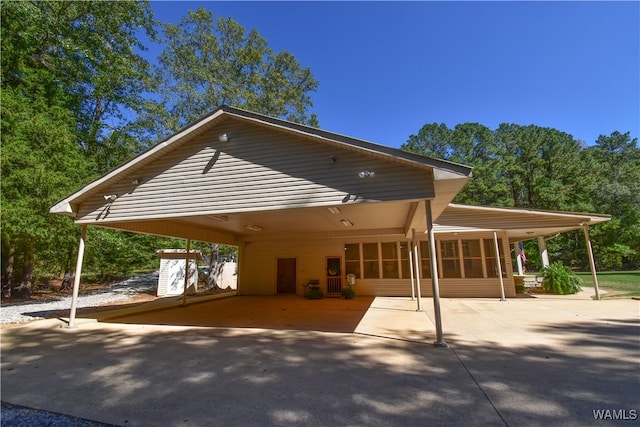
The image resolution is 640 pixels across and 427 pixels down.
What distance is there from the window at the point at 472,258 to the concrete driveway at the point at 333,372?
509 cm

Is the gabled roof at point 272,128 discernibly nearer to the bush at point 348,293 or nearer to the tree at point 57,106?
the tree at point 57,106

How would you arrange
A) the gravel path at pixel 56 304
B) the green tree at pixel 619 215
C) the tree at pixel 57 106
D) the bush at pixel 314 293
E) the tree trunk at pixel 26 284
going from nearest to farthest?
1. the gravel path at pixel 56 304
2. the tree at pixel 57 106
3. the tree trunk at pixel 26 284
4. the bush at pixel 314 293
5. the green tree at pixel 619 215

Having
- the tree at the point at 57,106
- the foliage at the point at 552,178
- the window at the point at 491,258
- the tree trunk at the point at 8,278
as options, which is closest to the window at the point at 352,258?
the window at the point at 491,258

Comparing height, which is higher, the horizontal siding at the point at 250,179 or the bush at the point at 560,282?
the horizontal siding at the point at 250,179

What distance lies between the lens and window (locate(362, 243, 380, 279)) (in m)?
13.3

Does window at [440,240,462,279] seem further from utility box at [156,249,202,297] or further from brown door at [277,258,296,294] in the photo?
utility box at [156,249,202,297]

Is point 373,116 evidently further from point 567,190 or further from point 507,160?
point 567,190

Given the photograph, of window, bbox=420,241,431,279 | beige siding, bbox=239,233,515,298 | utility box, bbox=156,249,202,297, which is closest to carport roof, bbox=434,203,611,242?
beige siding, bbox=239,233,515,298

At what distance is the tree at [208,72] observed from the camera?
16.2 m

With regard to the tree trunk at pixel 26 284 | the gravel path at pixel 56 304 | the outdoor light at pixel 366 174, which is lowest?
the gravel path at pixel 56 304

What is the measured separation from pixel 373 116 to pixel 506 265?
39.6 ft

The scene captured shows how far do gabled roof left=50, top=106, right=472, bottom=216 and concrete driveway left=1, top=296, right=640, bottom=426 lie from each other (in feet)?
9.46

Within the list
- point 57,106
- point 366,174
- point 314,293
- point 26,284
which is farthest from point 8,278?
point 366,174

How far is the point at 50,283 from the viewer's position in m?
18.1
